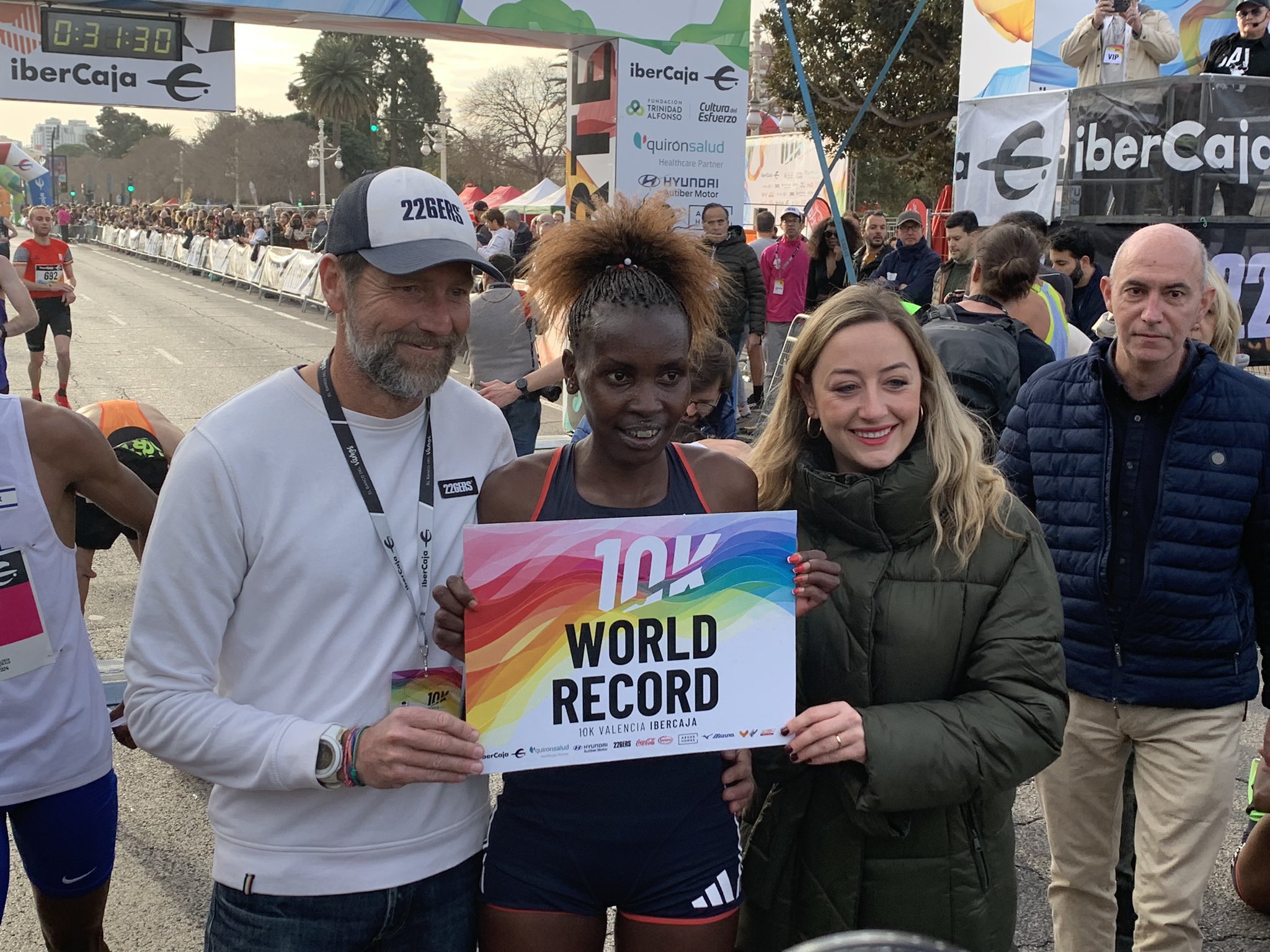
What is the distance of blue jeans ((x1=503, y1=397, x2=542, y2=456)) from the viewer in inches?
297

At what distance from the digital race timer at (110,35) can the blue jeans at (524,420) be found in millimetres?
5426

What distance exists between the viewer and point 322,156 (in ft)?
193

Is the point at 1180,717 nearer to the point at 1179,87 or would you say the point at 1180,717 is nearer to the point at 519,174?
the point at 1179,87

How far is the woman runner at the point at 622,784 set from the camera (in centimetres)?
202

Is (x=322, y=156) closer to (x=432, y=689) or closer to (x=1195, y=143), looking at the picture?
(x=1195, y=143)

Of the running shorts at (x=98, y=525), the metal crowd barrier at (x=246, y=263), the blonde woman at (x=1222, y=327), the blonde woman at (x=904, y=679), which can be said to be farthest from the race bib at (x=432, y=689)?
the metal crowd barrier at (x=246, y=263)

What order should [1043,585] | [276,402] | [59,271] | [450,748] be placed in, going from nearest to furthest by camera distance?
1. [450,748]
2. [276,402]
3. [1043,585]
4. [59,271]

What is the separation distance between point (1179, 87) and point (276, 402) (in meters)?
7.58

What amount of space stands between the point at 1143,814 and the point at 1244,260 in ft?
20.5

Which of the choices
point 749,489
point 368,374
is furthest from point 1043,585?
point 368,374

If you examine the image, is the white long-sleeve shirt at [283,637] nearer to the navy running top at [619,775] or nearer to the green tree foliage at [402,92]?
the navy running top at [619,775]

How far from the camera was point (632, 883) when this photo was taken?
6.66 ft

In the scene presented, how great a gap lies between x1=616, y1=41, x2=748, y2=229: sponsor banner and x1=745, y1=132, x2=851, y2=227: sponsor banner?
1529cm

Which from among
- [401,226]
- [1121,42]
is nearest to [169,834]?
[401,226]
